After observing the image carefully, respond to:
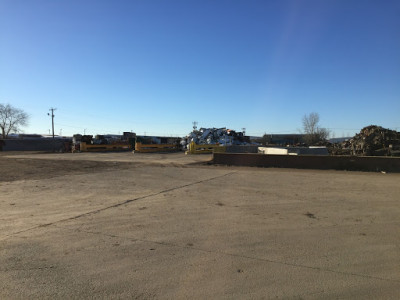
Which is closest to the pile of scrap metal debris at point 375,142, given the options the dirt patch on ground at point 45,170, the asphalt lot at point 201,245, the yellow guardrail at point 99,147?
the asphalt lot at point 201,245

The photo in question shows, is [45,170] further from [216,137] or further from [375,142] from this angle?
[375,142]

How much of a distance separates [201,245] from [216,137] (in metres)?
30.3

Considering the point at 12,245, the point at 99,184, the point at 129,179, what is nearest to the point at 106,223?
the point at 12,245

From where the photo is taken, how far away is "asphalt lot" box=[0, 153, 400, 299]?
128 inches

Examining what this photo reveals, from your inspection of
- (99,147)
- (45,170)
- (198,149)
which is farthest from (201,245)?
(99,147)

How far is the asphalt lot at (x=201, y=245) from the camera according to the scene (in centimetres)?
326

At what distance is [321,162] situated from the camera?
1411 cm

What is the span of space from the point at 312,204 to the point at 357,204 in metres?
0.98

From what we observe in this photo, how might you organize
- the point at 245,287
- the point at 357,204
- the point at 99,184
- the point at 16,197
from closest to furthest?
the point at 245,287 < the point at 357,204 < the point at 16,197 < the point at 99,184

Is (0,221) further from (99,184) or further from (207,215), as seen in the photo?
(99,184)

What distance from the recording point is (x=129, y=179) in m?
11.6

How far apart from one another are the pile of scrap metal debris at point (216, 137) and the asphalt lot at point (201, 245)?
25.4 meters

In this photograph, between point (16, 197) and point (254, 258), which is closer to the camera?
point (254, 258)

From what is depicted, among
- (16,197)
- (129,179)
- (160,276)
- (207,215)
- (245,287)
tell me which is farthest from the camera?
(129,179)
